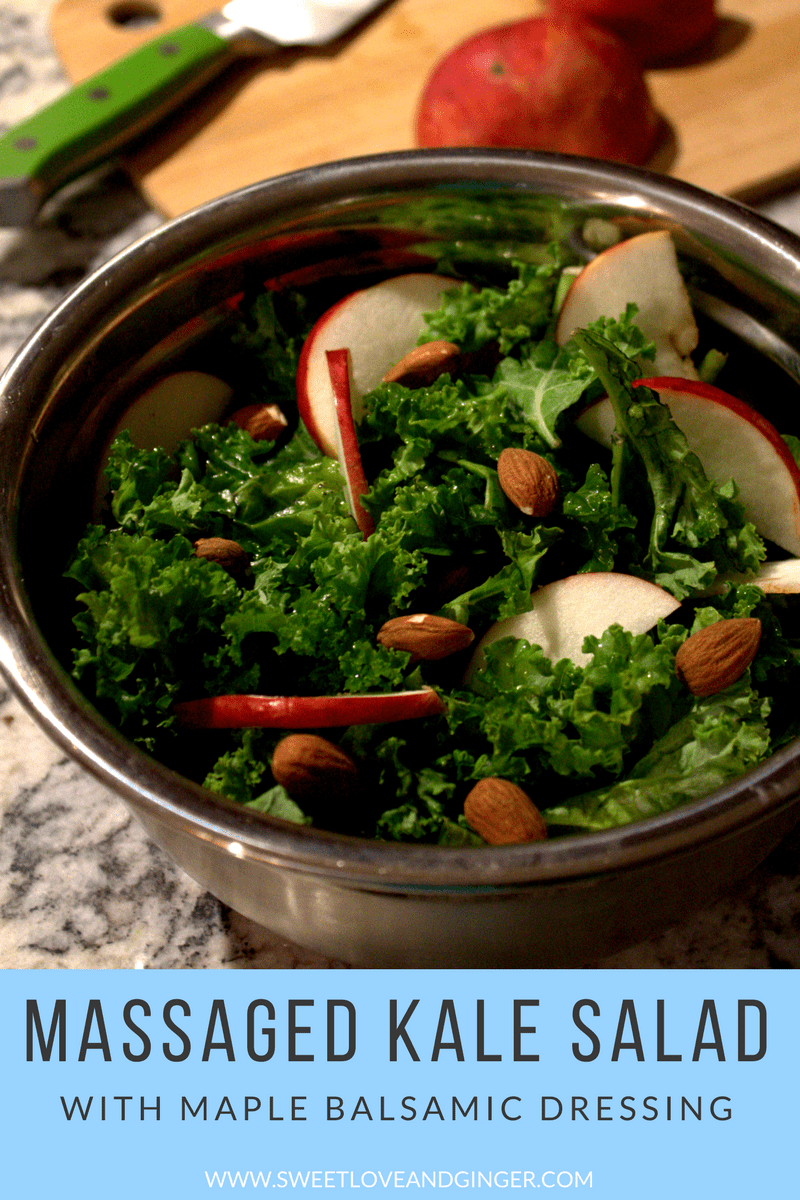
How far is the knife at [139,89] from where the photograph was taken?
1625mm

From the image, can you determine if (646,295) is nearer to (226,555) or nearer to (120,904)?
(226,555)

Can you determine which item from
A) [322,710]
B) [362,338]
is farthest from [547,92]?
[322,710]

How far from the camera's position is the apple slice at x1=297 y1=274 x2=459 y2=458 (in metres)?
1.11

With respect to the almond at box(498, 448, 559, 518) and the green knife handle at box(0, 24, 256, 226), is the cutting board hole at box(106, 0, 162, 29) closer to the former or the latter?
the green knife handle at box(0, 24, 256, 226)

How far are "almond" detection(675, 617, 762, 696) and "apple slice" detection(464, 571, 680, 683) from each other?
0.17ft

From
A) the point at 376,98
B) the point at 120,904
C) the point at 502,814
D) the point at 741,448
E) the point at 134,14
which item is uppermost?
the point at 134,14

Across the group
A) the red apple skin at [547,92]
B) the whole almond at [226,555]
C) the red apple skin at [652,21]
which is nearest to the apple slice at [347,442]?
the whole almond at [226,555]

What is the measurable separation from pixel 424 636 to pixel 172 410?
44cm

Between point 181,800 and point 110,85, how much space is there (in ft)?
4.62

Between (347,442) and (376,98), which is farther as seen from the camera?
(376,98)

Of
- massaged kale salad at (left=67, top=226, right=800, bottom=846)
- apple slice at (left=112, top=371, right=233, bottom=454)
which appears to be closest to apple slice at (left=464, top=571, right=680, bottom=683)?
massaged kale salad at (left=67, top=226, right=800, bottom=846)

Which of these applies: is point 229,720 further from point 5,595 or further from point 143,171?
point 143,171

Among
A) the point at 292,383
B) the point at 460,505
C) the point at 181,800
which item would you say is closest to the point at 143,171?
the point at 292,383

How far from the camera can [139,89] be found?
1.69 m
